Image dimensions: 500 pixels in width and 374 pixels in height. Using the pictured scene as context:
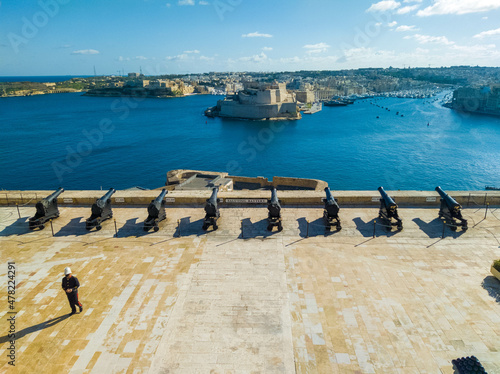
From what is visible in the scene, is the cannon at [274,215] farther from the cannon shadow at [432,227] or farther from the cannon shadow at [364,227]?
the cannon shadow at [432,227]

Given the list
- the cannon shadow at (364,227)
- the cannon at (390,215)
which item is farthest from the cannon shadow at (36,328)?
the cannon at (390,215)

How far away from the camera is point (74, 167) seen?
46.5 meters

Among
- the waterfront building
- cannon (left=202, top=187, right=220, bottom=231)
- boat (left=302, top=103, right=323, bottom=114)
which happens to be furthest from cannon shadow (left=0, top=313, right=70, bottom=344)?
boat (left=302, top=103, right=323, bottom=114)

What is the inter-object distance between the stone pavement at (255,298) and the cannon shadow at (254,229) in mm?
63

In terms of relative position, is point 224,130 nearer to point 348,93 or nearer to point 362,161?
point 362,161

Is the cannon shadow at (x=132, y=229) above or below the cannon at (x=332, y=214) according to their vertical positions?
below

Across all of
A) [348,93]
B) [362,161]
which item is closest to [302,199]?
[362,161]

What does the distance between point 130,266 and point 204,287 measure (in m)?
2.18

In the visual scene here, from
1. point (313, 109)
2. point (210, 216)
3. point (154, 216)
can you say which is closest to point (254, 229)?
point (210, 216)

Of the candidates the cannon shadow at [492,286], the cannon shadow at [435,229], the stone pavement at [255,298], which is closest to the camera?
the stone pavement at [255,298]

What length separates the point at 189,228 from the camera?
1074cm

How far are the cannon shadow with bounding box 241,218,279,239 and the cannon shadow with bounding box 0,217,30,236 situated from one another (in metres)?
6.85

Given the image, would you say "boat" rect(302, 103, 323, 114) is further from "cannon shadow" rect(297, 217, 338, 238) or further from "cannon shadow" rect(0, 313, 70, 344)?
"cannon shadow" rect(0, 313, 70, 344)

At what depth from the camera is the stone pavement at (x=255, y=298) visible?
236 inches
